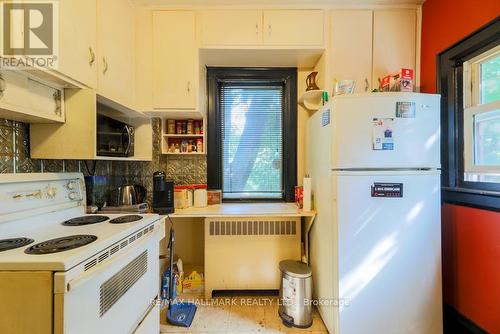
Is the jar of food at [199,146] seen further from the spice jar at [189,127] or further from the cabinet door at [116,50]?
the cabinet door at [116,50]

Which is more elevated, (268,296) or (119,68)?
(119,68)

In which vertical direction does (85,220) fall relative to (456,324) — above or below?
above

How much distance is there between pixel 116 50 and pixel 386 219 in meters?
2.20

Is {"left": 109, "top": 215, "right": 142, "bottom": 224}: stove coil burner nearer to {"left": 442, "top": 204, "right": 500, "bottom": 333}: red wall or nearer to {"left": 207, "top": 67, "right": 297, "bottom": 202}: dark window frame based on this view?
{"left": 207, "top": 67, "right": 297, "bottom": 202}: dark window frame

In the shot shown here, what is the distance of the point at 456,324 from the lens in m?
1.53

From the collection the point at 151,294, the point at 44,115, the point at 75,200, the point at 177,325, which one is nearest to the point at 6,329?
the point at 151,294

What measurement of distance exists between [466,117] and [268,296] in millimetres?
2059

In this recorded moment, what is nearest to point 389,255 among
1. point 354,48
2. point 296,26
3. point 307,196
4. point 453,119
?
point 307,196

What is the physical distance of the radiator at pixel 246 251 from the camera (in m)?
2.00

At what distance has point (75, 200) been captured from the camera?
1.47m

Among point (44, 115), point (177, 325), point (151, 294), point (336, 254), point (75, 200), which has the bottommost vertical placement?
point (177, 325)

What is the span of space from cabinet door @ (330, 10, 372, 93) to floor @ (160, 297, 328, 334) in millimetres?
1947

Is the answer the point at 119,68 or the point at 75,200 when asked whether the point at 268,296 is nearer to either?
the point at 75,200

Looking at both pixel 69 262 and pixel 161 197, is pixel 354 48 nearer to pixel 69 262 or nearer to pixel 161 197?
pixel 161 197
